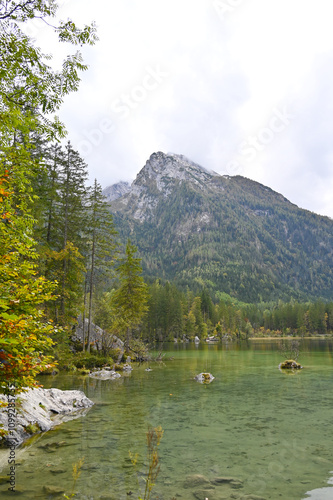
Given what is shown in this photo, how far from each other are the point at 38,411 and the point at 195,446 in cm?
656

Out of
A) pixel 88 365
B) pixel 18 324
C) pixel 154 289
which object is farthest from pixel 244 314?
pixel 18 324

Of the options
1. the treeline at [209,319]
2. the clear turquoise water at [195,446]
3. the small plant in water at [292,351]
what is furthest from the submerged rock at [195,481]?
the treeline at [209,319]

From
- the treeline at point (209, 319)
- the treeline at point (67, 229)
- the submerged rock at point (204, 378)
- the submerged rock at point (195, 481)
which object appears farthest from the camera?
the treeline at point (209, 319)

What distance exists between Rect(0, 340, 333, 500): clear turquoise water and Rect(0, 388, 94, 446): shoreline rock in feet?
2.08

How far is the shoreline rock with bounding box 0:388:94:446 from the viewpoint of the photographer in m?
10.2

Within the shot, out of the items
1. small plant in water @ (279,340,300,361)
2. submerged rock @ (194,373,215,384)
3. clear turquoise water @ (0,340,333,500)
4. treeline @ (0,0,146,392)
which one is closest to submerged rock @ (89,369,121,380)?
→ treeline @ (0,0,146,392)

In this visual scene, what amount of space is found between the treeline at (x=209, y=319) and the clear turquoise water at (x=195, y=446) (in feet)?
213

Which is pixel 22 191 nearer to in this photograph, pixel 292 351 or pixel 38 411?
pixel 38 411

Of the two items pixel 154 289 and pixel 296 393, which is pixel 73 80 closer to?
pixel 296 393

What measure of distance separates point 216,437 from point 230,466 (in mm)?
2525

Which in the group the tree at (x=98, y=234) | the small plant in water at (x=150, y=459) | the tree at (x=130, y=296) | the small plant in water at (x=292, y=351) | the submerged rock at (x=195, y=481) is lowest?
the small plant in water at (x=292, y=351)

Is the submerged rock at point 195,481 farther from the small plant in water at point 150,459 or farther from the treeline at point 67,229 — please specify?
the treeline at point 67,229

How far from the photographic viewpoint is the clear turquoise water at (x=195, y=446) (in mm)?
7251

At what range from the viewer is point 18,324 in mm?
5207
